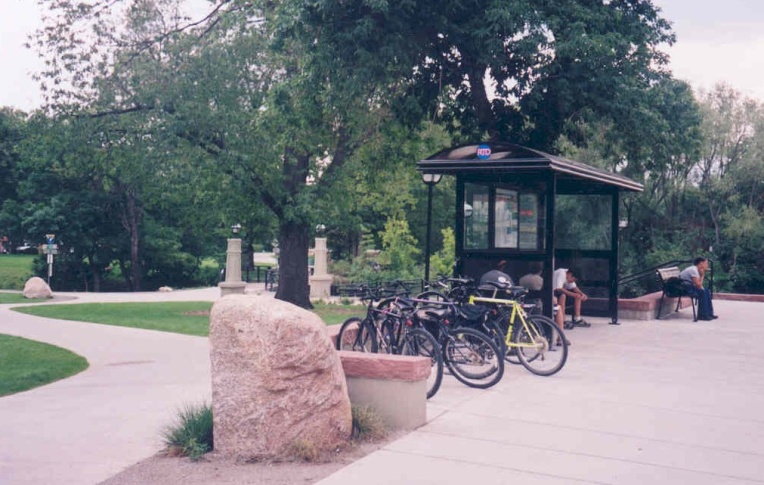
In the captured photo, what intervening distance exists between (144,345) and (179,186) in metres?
6.89

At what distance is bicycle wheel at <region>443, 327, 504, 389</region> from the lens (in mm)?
8469

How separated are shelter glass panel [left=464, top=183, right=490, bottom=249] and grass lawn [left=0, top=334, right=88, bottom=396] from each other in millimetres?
6186

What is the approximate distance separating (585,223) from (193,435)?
11.2 m

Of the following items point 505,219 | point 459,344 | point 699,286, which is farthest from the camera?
point 699,286

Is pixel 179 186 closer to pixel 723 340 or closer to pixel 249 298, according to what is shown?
pixel 723 340

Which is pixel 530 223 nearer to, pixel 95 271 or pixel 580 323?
pixel 580 323

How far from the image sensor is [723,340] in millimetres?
13523

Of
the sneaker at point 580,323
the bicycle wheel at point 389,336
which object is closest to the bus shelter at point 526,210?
the sneaker at point 580,323

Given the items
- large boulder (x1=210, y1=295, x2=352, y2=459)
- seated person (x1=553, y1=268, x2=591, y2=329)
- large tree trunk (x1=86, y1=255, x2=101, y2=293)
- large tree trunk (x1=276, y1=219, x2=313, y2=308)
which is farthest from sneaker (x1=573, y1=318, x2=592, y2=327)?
large tree trunk (x1=86, y1=255, x2=101, y2=293)

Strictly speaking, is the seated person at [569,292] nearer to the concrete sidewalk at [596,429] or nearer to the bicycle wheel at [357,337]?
the concrete sidewalk at [596,429]

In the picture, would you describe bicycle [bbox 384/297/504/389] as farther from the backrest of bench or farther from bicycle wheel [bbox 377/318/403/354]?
the backrest of bench

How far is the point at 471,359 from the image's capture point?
8672mm

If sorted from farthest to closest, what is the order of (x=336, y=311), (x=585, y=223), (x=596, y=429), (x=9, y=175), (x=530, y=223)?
(x=9, y=175) → (x=336, y=311) → (x=585, y=223) → (x=530, y=223) → (x=596, y=429)

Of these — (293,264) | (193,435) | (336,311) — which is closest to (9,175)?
(293,264)
